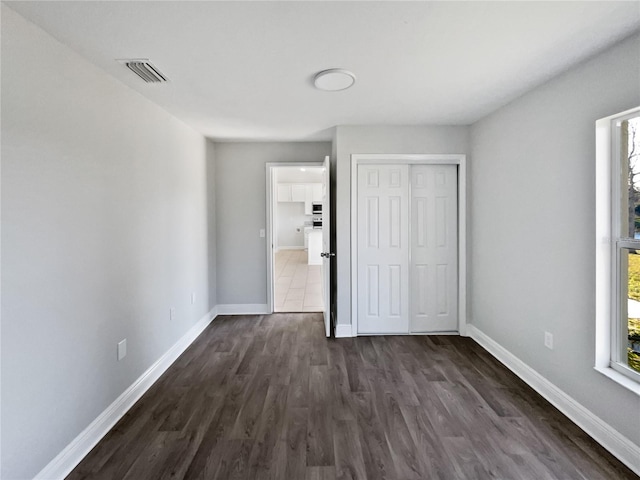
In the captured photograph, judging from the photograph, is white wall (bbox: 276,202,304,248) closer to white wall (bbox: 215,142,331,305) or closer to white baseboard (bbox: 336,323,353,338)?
white wall (bbox: 215,142,331,305)

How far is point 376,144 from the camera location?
3.47m

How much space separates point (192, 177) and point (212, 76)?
1.58 meters

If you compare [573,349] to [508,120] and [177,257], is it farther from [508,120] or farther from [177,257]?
[177,257]

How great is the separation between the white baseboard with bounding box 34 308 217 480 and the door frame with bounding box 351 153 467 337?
1933 mm

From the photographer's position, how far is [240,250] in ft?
14.3

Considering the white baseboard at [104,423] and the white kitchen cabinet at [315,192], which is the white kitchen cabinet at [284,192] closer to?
the white kitchen cabinet at [315,192]

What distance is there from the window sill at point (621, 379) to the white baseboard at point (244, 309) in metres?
3.49

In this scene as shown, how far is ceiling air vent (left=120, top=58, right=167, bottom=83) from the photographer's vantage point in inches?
76.8

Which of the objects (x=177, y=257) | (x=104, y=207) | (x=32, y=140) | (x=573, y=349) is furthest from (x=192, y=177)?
(x=573, y=349)

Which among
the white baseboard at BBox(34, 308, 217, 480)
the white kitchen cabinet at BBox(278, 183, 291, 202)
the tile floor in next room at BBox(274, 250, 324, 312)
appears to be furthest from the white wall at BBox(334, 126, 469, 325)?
the white kitchen cabinet at BBox(278, 183, 291, 202)

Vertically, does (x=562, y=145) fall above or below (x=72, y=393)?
above

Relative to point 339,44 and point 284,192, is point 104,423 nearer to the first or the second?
point 339,44

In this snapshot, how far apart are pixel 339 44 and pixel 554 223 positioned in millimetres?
1926

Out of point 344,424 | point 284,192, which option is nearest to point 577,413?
point 344,424
